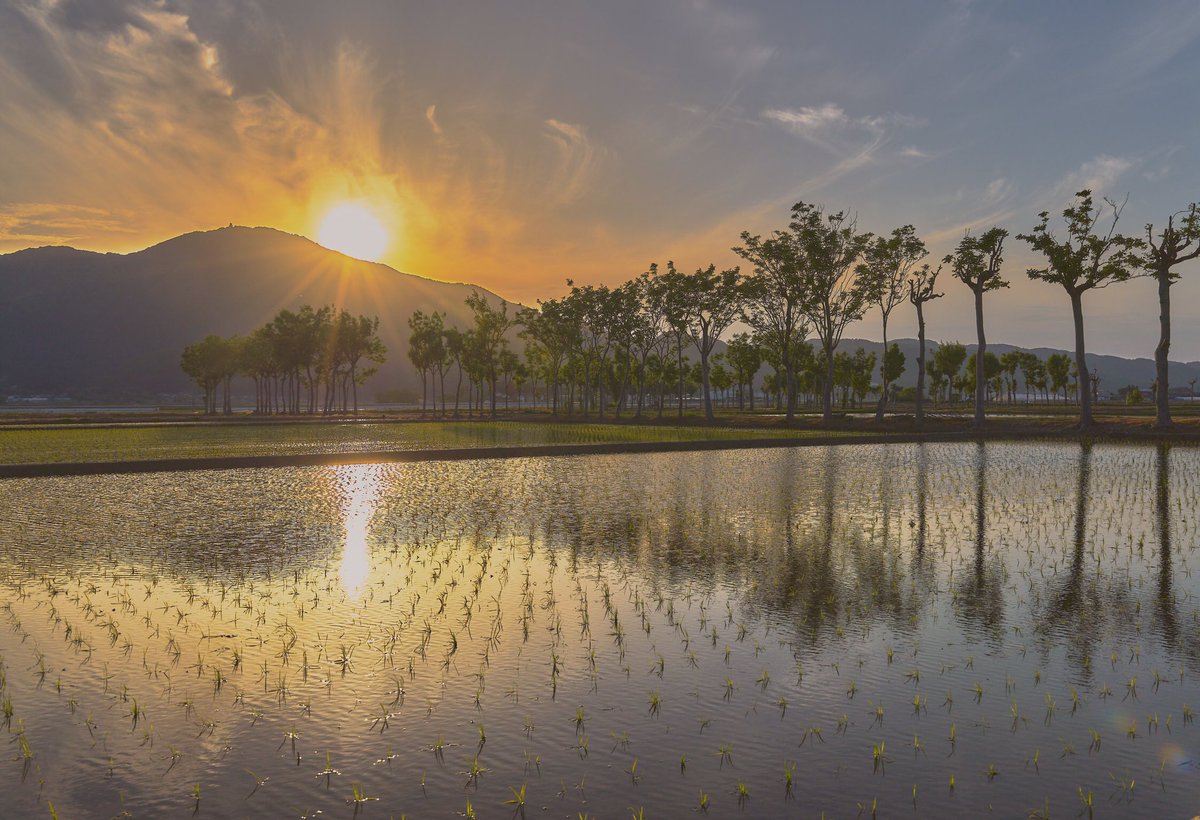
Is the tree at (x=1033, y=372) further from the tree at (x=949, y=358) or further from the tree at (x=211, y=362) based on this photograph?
the tree at (x=211, y=362)

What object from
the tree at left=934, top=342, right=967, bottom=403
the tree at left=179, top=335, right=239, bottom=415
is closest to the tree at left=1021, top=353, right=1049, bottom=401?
the tree at left=934, top=342, right=967, bottom=403

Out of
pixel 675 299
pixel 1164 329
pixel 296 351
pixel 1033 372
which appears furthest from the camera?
pixel 1033 372

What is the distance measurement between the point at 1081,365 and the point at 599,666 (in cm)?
6166

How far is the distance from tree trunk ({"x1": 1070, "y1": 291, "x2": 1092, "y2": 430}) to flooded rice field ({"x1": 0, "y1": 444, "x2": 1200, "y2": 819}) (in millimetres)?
43048

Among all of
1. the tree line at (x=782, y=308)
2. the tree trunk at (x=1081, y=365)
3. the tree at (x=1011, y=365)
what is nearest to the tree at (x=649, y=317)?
the tree line at (x=782, y=308)

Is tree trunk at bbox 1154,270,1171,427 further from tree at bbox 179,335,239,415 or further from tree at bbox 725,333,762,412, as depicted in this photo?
tree at bbox 179,335,239,415

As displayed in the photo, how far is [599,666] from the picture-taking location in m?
9.41

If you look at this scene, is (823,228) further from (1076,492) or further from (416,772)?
(416,772)

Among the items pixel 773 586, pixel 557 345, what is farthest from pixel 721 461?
pixel 557 345

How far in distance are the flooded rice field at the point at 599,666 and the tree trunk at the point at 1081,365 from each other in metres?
43.0

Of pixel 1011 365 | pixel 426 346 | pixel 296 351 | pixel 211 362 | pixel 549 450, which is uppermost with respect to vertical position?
pixel 426 346

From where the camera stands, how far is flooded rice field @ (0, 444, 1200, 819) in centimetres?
652

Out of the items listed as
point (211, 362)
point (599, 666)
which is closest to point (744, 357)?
point (211, 362)

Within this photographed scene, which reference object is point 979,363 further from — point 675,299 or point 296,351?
point 296,351
